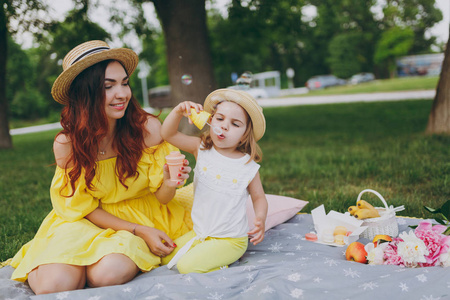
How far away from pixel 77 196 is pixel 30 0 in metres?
7.03

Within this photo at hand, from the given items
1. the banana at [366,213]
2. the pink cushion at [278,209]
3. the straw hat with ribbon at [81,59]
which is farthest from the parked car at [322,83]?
the straw hat with ribbon at [81,59]

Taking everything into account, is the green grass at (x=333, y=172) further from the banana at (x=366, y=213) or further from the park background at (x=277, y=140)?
the banana at (x=366, y=213)

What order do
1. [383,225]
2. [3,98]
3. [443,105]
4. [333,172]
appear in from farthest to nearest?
[3,98] < [443,105] < [333,172] < [383,225]

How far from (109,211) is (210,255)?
68cm

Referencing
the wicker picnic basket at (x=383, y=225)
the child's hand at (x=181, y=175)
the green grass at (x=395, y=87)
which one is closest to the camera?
the child's hand at (x=181, y=175)

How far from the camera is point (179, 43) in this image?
24.6ft

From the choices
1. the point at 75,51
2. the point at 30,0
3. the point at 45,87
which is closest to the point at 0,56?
the point at 30,0

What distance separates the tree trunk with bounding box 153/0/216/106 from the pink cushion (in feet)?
14.2

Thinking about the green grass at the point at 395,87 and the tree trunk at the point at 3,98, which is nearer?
the tree trunk at the point at 3,98

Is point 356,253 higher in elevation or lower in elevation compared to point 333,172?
higher

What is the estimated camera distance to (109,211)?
2607mm

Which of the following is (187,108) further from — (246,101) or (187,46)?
(187,46)

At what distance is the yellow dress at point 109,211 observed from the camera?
228 cm

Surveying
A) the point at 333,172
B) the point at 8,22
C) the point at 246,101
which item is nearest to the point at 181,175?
the point at 246,101
